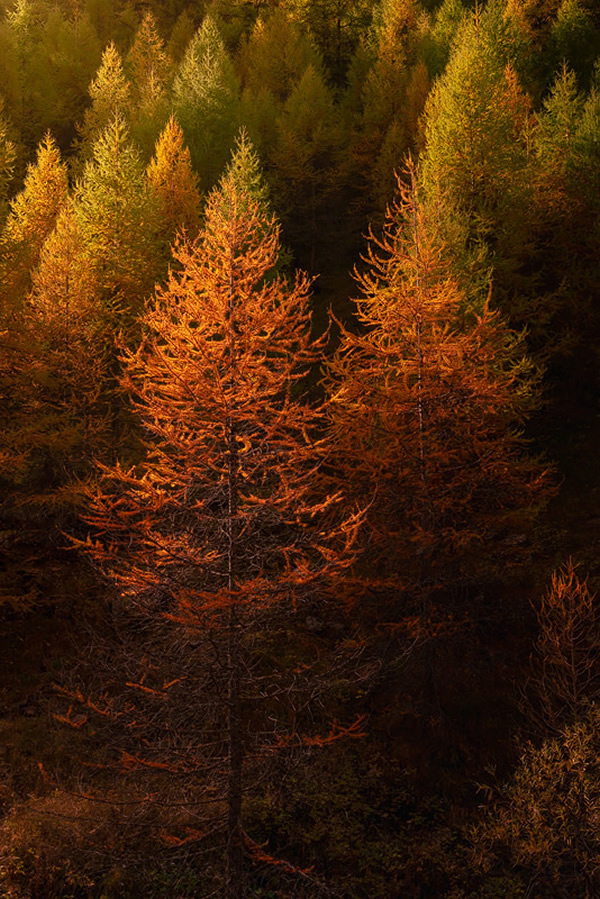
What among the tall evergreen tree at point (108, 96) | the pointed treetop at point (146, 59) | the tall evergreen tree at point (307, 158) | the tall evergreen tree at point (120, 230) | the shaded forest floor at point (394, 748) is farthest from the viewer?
the pointed treetop at point (146, 59)

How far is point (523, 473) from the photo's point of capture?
12148 mm

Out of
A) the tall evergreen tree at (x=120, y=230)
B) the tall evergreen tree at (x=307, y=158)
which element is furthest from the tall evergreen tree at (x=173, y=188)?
the tall evergreen tree at (x=307, y=158)

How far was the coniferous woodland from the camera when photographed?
766 cm

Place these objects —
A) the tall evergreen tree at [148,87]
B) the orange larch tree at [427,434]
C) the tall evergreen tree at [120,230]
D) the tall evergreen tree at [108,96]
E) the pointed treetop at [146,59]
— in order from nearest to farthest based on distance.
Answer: the orange larch tree at [427,434]
the tall evergreen tree at [120,230]
the tall evergreen tree at [148,87]
the tall evergreen tree at [108,96]
the pointed treetop at [146,59]

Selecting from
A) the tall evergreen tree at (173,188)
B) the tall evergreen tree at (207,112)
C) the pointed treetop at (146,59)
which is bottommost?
the tall evergreen tree at (173,188)

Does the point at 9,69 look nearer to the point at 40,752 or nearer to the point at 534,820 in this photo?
the point at 40,752

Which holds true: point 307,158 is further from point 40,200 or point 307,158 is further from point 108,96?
point 40,200

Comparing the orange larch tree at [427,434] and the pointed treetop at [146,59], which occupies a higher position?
the pointed treetop at [146,59]

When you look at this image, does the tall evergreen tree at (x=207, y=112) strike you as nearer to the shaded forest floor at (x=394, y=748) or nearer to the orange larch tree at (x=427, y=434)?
the orange larch tree at (x=427, y=434)

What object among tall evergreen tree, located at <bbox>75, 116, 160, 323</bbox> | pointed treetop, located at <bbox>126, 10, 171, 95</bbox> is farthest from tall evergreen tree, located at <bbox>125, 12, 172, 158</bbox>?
tall evergreen tree, located at <bbox>75, 116, 160, 323</bbox>

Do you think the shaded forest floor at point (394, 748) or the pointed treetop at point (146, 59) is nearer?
the shaded forest floor at point (394, 748)

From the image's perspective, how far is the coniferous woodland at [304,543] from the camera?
766 cm

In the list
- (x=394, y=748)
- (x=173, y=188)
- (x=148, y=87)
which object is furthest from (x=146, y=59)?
(x=394, y=748)

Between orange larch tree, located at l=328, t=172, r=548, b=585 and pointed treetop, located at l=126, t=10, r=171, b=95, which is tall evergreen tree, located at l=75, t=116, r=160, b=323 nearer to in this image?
orange larch tree, located at l=328, t=172, r=548, b=585
